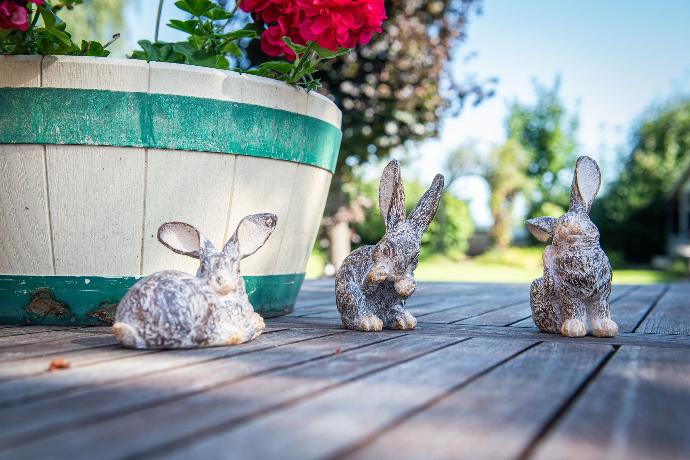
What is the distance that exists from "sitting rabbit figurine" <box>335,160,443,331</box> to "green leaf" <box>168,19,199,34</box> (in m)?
0.78

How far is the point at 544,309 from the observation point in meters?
1.95

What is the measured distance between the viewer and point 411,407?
3.40ft

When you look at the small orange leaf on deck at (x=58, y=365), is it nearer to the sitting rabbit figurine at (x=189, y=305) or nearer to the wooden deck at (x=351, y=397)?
Result: the wooden deck at (x=351, y=397)

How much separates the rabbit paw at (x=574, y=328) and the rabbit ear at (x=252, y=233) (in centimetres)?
80

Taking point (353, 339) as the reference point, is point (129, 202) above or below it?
above

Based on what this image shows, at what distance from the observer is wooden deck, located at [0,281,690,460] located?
2.81ft

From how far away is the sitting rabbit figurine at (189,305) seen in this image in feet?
5.12

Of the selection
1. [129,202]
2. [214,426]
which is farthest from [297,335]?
[214,426]

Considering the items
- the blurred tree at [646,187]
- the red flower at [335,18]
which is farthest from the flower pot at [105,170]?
the blurred tree at [646,187]

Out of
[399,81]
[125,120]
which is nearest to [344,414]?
[125,120]

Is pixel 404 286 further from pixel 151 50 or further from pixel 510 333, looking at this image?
pixel 151 50

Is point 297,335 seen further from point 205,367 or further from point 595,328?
point 595,328

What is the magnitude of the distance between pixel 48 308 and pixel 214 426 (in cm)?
126

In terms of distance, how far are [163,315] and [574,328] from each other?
103cm
